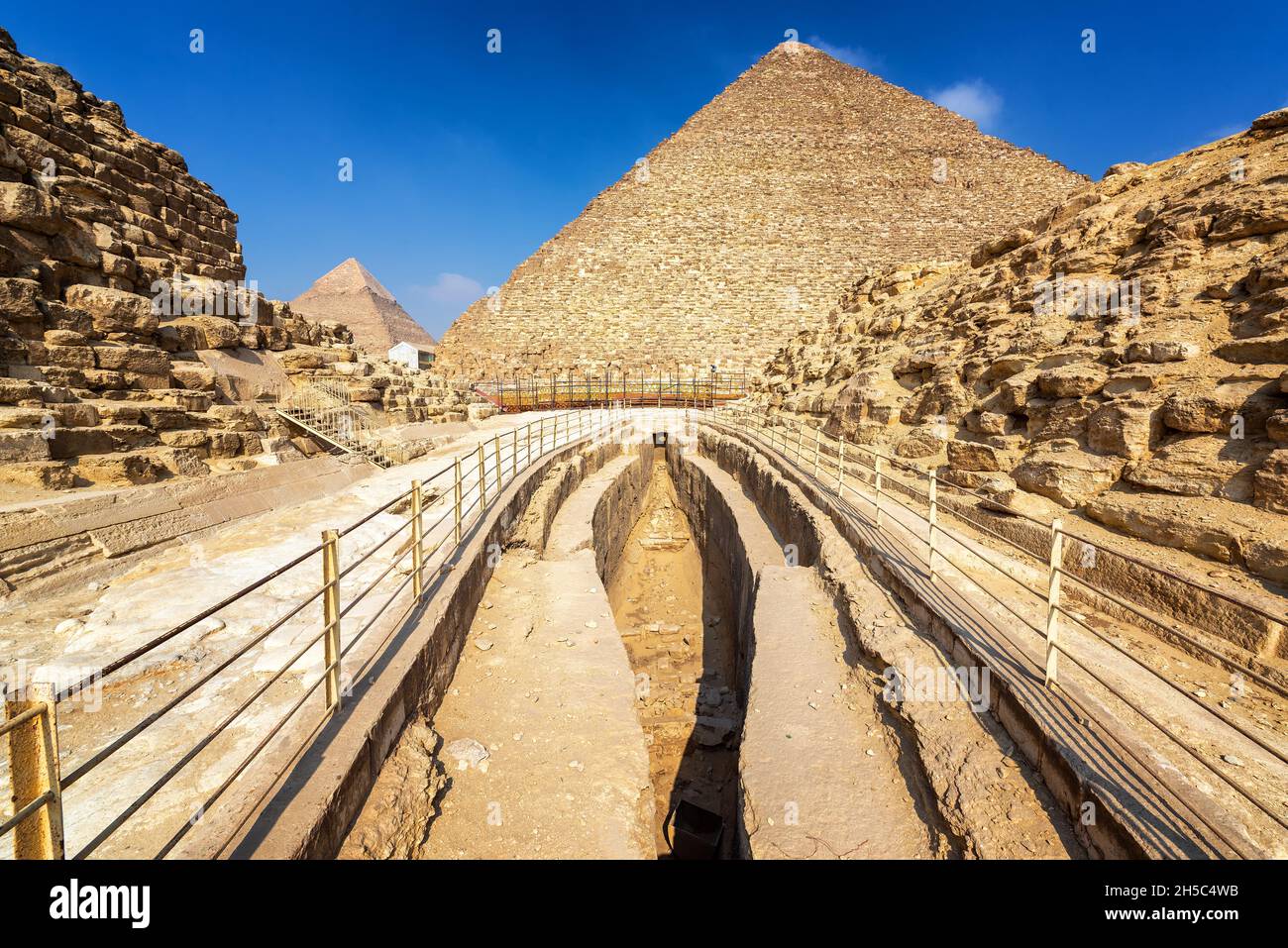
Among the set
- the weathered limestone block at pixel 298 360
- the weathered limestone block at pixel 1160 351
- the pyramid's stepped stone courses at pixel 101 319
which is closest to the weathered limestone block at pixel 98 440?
the pyramid's stepped stone courses at pixel 101 319

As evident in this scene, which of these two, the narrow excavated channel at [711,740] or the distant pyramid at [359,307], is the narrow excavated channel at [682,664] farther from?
the distant pyramid at [359,307]

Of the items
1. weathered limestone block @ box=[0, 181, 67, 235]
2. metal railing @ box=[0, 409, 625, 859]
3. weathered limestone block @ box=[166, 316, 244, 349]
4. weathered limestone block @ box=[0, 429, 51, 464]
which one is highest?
weathered limestone block @ box=[0, 181, 67, 235]

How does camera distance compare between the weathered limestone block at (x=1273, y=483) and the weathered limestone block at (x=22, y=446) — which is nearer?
the weathered limestone block at (x=1273, y=483)

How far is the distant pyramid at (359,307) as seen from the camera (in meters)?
65.6

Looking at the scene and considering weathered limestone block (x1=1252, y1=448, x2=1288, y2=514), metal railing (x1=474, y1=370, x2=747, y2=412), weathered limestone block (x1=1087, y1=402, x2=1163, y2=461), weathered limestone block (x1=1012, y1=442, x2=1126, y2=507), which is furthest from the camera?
metal railing (x1=474, y1=370, x2=747, y2=412)

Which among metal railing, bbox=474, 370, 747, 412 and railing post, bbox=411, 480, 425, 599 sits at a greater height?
metal railing, bbox=474, 370, 747, 412

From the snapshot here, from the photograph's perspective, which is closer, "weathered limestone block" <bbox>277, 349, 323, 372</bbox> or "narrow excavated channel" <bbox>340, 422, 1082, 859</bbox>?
"narrow excavated channel" <bbox>340, 422, 1082, 859</bbox>

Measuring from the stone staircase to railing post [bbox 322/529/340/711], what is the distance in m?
8.54

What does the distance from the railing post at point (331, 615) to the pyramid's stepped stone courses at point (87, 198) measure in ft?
28.7

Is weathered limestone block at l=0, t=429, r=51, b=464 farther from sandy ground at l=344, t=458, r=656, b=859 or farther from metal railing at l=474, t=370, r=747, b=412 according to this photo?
metal railing at l=474, t=370, r=747, b=412

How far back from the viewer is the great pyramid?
45.8 metres

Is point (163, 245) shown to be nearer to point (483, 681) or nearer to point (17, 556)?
point (17, 556)

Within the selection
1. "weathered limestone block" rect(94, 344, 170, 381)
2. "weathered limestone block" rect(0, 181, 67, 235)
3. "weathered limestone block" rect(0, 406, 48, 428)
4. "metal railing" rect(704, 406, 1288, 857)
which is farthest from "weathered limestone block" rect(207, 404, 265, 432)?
"metal railing" rect(704, 406, 1288, 857)
